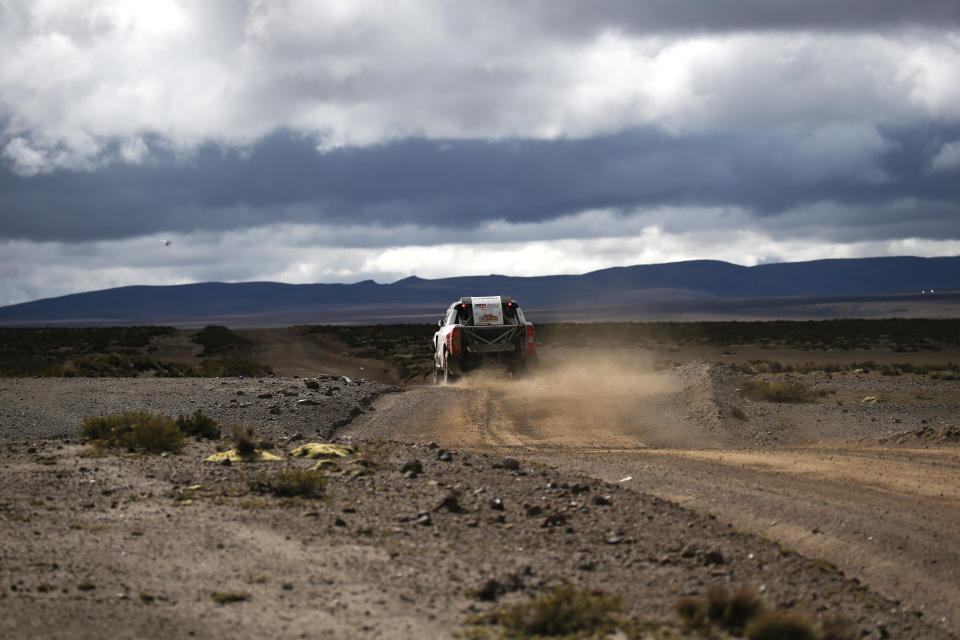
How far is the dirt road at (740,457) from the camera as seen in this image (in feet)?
27.9

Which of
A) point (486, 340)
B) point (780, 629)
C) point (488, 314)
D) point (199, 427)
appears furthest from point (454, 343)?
point (780, 629)

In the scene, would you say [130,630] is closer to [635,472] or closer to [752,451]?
[635,472]

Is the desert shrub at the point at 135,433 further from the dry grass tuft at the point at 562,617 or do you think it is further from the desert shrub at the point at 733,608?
the desert shrub at the point at 733,608

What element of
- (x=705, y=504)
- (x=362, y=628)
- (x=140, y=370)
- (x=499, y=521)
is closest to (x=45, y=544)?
(x=362, y=628)

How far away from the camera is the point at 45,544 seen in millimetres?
7816

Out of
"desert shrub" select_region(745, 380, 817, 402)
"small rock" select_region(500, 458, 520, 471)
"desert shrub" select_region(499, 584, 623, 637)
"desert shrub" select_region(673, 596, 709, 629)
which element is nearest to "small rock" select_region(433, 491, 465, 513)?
"small rock" select_region(500, 458, 520, 471)

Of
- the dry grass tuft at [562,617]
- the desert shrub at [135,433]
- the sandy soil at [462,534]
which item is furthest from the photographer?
the desert shrub at [135,433]

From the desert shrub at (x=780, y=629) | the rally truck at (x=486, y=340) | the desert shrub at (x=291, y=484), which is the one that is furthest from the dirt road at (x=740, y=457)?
the desert shrub at (x=291, y=484)

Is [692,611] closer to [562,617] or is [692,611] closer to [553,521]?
[562,617]

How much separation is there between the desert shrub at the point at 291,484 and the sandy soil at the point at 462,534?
0.15 m

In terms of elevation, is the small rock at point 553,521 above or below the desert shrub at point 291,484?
below

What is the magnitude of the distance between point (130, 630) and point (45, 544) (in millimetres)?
2311

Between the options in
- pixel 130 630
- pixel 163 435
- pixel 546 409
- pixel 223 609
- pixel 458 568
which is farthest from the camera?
pixel 546 409

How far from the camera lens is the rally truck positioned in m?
26.1
